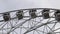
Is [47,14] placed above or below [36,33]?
above

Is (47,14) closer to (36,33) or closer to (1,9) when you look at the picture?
(36,33)

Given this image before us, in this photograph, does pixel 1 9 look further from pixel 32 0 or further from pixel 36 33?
pixel 36 33

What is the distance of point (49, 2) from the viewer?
104 inches

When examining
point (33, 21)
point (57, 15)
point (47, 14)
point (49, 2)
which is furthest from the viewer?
point (49, 2)

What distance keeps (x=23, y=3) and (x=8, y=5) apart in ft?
0.94

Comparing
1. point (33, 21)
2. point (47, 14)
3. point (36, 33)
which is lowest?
point (36, 33)

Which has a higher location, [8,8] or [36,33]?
[8,8]

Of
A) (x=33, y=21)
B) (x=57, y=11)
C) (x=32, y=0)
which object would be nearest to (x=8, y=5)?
(x=32, y=0)

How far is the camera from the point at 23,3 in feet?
8.98

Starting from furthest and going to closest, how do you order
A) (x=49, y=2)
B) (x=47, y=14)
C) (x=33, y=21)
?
(x=49, y=2), (x=33, y=21), (x=47, y=14)

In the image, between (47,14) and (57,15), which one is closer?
(57,15)

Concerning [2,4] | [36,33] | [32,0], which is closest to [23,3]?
[32,0]

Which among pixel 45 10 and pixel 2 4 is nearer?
pixel 45 10

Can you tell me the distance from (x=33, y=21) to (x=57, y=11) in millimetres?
513
